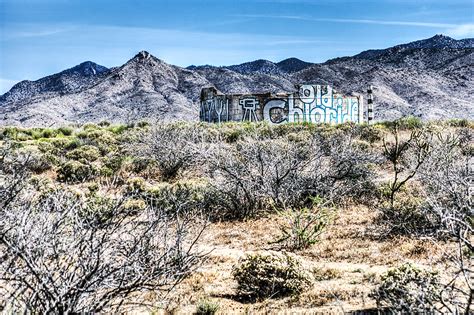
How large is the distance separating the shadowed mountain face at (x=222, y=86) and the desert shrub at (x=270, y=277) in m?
51.7

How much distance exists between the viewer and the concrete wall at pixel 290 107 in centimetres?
3183

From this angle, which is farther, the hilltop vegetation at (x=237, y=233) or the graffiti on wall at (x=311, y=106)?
the graffiti on wall at (x=311, y=106)

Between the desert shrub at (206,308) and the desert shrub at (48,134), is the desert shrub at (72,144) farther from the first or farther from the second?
the desert shrub at (206,308)

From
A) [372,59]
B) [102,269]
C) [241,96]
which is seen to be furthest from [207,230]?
[372,59]

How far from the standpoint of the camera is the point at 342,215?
12.2m

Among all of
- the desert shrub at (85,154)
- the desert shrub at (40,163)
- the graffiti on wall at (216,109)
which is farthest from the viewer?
the graffiti on wall at (216,109)

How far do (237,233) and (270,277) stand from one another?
149 inches

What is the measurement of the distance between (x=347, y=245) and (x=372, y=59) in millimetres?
81996

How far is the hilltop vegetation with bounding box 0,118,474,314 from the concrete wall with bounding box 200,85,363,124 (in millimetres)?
11212

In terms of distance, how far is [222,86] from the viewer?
76125 millimetres

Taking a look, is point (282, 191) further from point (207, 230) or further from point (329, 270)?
point (329, 270)

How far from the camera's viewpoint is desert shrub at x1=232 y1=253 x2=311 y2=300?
23.6 ft

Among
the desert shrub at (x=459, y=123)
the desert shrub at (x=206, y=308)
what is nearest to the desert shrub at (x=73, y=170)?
the desert shrub at (x=206, y=308)

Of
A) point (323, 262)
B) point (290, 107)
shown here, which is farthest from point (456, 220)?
point (290, 107)
